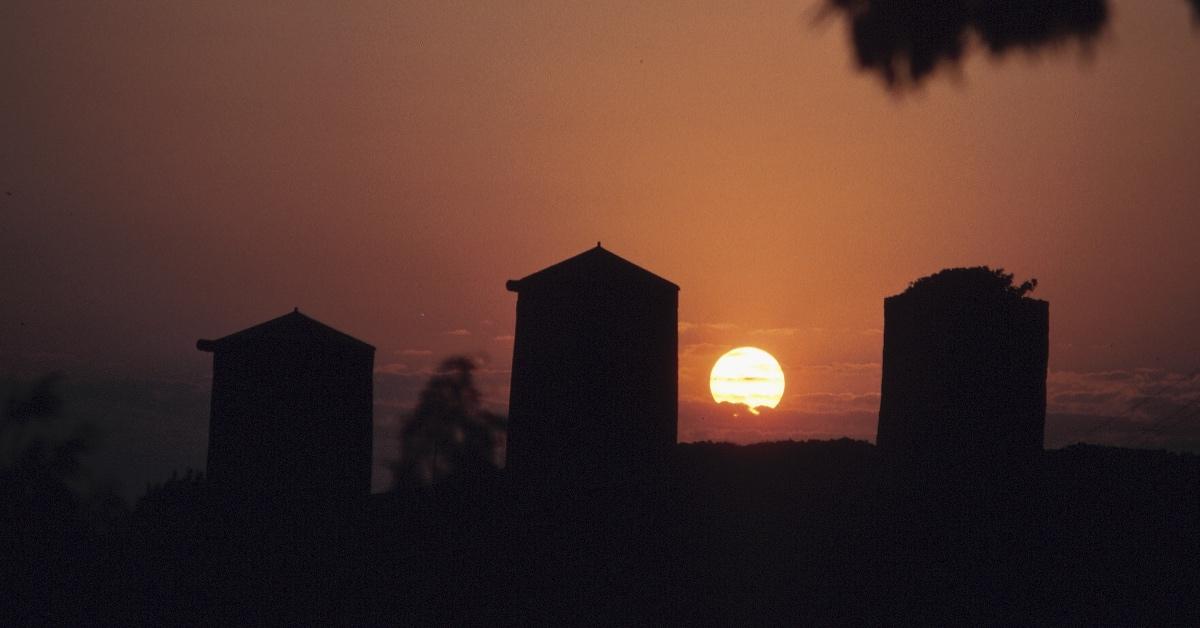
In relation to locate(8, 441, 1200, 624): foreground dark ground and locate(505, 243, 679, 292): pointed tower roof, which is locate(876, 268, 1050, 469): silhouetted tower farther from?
locate(505, 243, 679, 292): pointed tower roof

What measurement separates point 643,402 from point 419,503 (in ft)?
12.8

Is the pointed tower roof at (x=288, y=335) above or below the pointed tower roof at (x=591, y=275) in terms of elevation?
below

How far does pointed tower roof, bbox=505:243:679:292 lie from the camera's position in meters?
18.9

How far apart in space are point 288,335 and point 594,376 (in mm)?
5499

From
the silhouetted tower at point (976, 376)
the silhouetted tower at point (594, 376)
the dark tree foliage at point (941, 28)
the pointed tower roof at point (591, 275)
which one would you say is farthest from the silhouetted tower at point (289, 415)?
the dark tree foliage at point (941, 28)

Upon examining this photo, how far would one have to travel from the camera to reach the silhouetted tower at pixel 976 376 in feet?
53.7

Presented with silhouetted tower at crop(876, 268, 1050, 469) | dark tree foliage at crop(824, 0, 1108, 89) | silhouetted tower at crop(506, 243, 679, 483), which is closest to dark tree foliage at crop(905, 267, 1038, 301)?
silhouetted tower at crop(876, 268, 1050, 469)

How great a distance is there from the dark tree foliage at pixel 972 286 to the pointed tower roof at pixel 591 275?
4.25 metres

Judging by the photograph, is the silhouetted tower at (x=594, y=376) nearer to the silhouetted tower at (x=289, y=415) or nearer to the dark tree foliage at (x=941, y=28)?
the silhouetted tower at (x=289, y=415)

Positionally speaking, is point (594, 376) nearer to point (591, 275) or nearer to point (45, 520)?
point (591, 275)

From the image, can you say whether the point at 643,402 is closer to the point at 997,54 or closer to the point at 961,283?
the point at 961,283

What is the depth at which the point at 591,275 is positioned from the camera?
1895cm

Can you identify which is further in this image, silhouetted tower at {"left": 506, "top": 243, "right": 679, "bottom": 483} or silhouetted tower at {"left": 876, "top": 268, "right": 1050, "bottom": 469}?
silhouetted tower at {"left": 506, "top": 243, "right": 679, "bottom": 483}

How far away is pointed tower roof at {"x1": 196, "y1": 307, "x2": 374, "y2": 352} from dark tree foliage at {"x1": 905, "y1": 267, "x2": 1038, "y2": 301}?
31.9 feet
